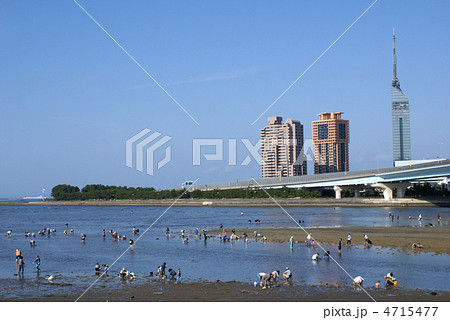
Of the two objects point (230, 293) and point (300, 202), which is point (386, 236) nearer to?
point (230, 293)

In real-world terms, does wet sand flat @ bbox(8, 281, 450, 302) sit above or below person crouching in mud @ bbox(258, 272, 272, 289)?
below

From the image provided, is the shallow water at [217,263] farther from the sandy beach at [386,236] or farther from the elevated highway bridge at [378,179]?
the elevated highway bridge at [378,179]

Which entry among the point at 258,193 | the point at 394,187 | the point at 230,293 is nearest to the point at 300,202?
the point at 394,187

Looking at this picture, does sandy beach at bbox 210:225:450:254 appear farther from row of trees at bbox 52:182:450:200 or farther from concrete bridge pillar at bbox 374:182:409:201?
row of trees at bbox 52:182:450:200

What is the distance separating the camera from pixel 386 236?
4753cm

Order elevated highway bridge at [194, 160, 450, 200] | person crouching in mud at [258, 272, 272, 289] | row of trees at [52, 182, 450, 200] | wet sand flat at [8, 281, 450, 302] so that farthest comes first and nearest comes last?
row of trees at [52, 182, 450, 200]
elevated highway bridge at [194, 160, 450, 200]
person crouching in mud at [258, 272, 272, 289]
wet sand flat at [8, 281, 450, 302]

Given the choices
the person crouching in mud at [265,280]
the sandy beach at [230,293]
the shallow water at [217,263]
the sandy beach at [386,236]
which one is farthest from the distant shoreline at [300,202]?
the sandy beach at [230,293]

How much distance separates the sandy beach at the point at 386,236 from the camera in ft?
133

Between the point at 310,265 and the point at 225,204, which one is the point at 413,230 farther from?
the point at 225,204

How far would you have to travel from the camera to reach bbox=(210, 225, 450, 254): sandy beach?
40656mm

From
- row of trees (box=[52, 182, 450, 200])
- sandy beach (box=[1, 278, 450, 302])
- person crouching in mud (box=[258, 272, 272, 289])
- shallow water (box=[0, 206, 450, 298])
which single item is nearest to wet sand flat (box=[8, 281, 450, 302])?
sandy beach (box=[1, 278, 450, 302])

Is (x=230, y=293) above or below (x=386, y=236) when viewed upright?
below

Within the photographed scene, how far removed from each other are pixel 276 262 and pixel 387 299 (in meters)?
12.7

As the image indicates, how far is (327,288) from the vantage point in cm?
2477
